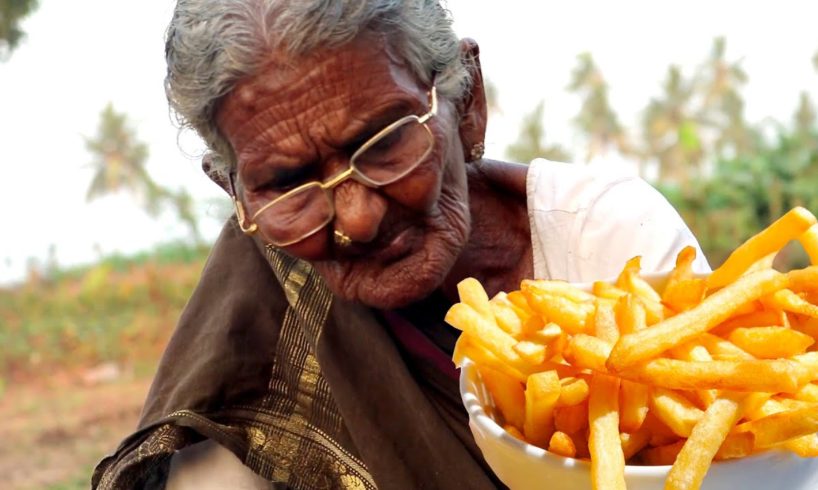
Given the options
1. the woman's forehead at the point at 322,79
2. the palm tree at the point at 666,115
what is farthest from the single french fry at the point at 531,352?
the palm tree at the point at 666,115

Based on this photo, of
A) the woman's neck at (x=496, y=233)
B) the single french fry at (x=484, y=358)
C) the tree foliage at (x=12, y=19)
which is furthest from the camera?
the tree foliage at (x=12, y=19)

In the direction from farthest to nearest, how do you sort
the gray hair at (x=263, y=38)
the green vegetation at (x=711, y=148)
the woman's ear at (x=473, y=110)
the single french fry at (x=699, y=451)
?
the green vegetation at (x=711, y=148) < the woman's ear at (x=473, y=110) < the gray hair at (x=263, y=38) < the single french fry at (x=699, y=451)

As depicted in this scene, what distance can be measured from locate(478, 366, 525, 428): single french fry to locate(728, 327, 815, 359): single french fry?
0.35 m

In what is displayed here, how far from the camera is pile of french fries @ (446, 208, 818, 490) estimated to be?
4.23 ft

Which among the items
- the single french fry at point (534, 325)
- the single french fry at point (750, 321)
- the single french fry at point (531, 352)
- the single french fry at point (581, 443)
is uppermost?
the single french fry at point (531, 352)

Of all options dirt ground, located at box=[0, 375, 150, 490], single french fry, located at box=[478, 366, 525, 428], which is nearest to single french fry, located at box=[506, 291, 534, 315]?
single french fry, located at box=[478, 366, 525, 428]

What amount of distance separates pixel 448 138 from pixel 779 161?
450 inches

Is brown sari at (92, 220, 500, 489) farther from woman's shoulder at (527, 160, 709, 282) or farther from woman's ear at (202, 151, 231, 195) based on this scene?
woman's shoulder at (527, 160, 709, 282)

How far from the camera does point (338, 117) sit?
2234mm

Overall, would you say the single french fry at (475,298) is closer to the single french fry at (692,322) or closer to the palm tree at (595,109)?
the single french fry at (692,322)

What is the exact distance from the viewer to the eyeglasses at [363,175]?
2.27 metres

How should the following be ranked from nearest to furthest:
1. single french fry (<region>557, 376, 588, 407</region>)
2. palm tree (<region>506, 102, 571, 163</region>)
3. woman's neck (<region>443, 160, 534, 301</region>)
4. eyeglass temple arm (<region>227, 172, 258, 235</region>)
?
single french fry (<region>557, 376, 588, 407</region>) → eyeglass temple arm (<region>227, 172, 258, 235</region>) → woman's neck (<region>443, 160, 534, 301</region>) → palm tree (<region>506, 102, 571, 163</region>)

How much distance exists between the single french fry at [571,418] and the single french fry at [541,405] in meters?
0.01

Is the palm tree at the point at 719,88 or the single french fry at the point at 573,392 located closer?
the single french fry at the point at 573,392
